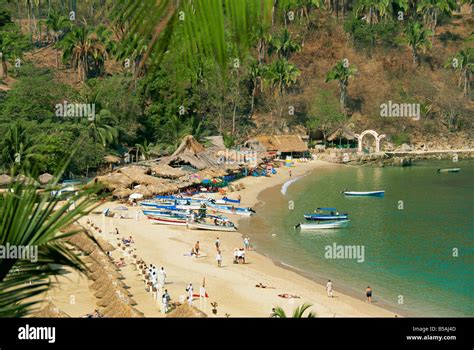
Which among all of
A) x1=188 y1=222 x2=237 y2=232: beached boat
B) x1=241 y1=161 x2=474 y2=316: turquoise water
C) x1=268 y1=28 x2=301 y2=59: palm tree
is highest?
x1=268 y1=28 x2=301 y2=59: palm tree

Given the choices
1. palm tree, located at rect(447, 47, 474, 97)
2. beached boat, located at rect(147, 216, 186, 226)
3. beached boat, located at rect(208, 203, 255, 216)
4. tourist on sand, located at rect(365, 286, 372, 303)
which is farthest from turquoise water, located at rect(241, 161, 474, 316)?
palm tree, located at rect(447, 47, 474, 97)

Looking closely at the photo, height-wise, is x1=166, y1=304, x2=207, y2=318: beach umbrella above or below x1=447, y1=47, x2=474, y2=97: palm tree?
below

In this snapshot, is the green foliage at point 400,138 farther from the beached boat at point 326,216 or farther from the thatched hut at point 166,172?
the beached boat at point 326,216

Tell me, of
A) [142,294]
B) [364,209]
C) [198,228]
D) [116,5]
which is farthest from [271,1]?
[364,209]

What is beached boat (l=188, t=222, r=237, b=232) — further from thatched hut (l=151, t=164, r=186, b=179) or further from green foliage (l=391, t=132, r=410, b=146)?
green foliage (l=391, t=132, r=410, b=146)

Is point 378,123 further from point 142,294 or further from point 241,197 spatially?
point 142,294

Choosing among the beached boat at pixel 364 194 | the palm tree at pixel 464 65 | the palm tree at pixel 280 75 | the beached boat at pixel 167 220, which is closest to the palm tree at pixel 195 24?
the beached boat at pixel 167 220

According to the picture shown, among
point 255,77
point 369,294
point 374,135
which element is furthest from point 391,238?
point 255,77
